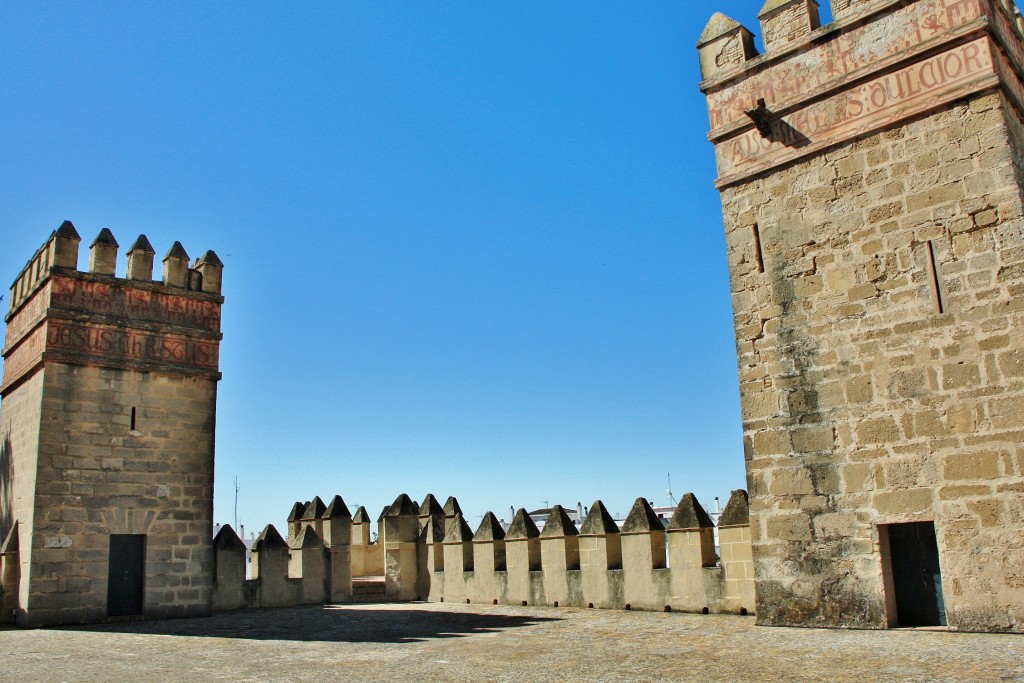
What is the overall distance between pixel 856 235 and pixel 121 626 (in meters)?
10.5

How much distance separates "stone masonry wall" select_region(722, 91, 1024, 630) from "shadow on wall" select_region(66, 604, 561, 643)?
129 inches

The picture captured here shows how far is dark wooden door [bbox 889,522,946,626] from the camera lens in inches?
306

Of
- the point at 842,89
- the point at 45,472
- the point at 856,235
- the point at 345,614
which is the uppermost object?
the point at 842,89

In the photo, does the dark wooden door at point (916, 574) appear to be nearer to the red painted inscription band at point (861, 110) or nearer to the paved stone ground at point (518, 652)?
→ the paved stone ground at point (518, 652)

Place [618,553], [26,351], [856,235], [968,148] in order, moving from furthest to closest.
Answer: [26,351] < [618,553] < [856,235] < [968,148]

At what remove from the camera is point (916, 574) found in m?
7.91

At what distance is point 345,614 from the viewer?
11938 mm

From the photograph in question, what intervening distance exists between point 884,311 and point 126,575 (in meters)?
11.0

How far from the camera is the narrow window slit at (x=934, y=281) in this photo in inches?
308

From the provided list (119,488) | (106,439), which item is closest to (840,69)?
(106,439)

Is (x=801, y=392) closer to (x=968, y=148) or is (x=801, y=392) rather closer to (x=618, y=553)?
(x=968, y=148)

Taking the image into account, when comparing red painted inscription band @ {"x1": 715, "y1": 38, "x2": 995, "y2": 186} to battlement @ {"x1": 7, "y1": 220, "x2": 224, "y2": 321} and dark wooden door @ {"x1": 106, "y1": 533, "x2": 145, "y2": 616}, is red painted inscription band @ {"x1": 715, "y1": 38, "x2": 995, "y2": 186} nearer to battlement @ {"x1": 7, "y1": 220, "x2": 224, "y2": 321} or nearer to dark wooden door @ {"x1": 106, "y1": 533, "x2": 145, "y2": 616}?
battlement @ {"x1": 7, "y1": 220, "x2": 224, "y2": 321}

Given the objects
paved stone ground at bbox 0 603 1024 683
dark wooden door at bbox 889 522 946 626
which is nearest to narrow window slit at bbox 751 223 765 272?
dark wooden door at bbox 889 522 946 626

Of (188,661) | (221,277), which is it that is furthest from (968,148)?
(221,277)
